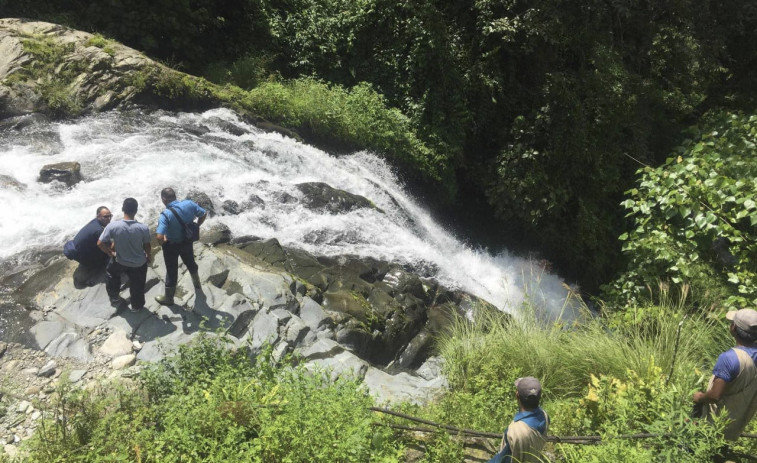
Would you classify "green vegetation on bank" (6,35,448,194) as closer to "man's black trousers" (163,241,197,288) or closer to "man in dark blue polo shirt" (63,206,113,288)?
"man in dark blue polo shirt" (63,206,113,288)

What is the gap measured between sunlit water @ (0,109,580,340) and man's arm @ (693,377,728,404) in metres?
3.83

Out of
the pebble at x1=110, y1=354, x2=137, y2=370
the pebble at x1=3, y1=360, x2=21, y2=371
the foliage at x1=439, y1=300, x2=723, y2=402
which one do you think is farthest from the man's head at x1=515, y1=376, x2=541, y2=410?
the pebble at x1=3, y1=360, x2=21, y2=371

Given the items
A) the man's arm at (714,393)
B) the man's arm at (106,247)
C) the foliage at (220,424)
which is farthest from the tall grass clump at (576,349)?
the man's arm at (106,247)

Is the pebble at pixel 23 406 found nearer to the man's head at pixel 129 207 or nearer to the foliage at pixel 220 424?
the foliage at pixel 220 424

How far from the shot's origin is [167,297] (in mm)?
5984

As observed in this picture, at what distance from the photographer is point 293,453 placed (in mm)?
3352

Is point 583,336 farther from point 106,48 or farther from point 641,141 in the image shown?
point 106,48

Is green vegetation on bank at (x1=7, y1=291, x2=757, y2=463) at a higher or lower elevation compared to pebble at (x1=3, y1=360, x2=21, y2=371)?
higher

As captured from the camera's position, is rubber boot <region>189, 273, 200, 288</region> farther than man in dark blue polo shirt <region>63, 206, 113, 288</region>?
Yes

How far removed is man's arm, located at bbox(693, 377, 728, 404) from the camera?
3250 millimetres

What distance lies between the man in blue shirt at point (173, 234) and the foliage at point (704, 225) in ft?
17.3

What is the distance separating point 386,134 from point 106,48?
5932 mm

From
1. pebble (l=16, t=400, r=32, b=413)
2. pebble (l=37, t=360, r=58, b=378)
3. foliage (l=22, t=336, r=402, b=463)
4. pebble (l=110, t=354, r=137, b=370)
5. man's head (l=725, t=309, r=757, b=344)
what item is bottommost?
pebble (l=37, t=360, r=58, b=378)

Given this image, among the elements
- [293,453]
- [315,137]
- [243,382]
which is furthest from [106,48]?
[293,453]
